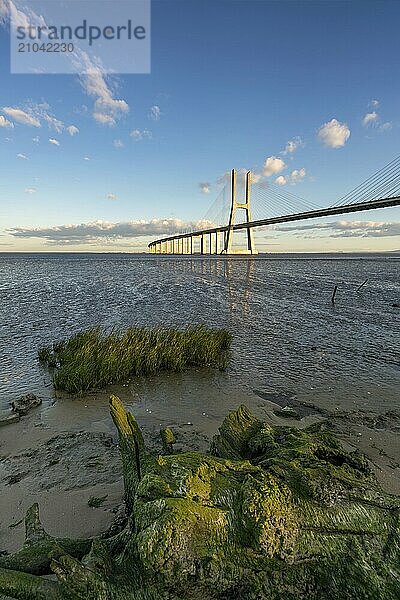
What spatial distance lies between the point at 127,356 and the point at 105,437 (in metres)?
4.13

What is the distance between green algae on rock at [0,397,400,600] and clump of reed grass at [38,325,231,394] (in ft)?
21.5

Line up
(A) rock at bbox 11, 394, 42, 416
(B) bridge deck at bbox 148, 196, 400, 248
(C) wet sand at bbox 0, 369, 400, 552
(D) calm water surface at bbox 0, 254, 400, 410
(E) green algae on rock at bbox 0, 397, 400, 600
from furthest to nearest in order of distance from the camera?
(B) bridge deck at bbox 148, 196, 400, 248 < (D) calm water surface at bbox 0, 254, 400, 410 < (A) rock at bbox 11, 394, 42, 416 < (C) wet sand at bbox 0, 369, 400, 552 < (E) green algae on rock at bbox 0, 397, 400, 600

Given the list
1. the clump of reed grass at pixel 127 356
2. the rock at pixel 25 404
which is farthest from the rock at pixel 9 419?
the clump of reed grass at pixel 127 356

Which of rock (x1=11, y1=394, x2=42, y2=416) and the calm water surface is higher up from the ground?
rock (x1=11, y1=394, x2=42, y2=416)

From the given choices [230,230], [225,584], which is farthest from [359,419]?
[230,230]

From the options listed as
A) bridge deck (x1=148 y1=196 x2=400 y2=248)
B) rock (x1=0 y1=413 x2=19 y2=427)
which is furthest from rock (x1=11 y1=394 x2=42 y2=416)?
bridge deck (x1=148 y1=196 x2=400 y2=248)

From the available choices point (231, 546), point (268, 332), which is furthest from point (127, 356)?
point (231, 546)

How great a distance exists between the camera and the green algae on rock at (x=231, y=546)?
8.76 ft

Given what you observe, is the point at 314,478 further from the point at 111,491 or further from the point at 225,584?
the point at 111,491

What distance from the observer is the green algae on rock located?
267 cm

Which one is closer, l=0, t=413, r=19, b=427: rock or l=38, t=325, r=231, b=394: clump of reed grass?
l=0, t=413, r=19, b=427: rock

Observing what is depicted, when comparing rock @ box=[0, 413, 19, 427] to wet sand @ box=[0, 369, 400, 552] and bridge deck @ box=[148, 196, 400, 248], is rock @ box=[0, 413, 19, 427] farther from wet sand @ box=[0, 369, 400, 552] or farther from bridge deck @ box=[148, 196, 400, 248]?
bridge deck @ box=[148, 196, 400, 248]

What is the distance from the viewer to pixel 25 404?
8.31m

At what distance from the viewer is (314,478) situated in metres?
3.25
